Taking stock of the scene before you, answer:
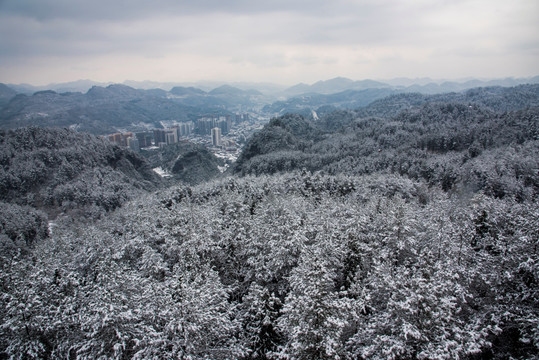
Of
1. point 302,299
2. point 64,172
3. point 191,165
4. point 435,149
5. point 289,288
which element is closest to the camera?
point 302,299

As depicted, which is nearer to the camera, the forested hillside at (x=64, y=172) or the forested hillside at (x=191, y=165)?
the forested hillside at (x=64, y=172)

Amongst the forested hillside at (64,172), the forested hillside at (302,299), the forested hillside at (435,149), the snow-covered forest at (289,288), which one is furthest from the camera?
the forested hillside at (64,172)

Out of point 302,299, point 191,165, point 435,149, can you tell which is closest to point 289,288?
point 302,299

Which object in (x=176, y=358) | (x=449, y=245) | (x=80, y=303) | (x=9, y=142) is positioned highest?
(x=9, y=142)

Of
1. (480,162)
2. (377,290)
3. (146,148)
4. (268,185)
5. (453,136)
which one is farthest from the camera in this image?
(146,148)

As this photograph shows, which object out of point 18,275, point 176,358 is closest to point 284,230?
point 176,358

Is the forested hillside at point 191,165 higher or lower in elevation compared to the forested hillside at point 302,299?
lower

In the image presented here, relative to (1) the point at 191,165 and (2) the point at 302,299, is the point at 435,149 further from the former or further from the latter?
(1) the point at 191,165

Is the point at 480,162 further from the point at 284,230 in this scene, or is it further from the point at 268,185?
the point at 284,230

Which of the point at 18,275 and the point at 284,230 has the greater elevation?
the point at 284,230

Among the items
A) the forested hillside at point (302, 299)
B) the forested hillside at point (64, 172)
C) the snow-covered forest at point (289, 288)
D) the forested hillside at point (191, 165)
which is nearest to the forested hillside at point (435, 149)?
the snow-covered forest at point (289, 288)

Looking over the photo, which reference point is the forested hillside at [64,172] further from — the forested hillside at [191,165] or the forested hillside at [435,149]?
the forested hillside at [435,149]
